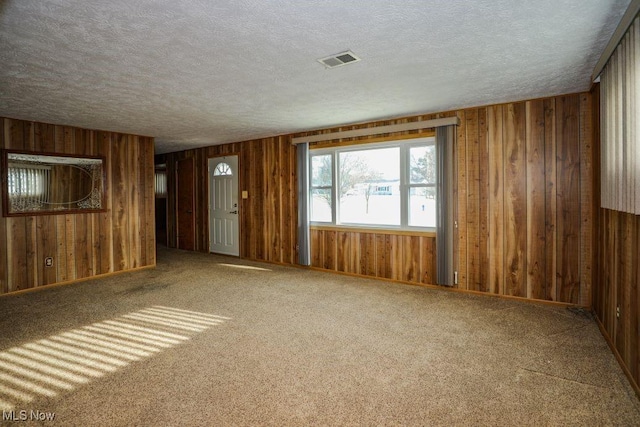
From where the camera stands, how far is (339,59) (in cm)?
274

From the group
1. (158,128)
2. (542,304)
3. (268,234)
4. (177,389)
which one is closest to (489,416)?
(177,389)

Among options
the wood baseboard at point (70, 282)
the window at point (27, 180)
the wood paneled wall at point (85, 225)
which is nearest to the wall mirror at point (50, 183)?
the window at point (27, 180)

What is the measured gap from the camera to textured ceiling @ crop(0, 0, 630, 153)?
202cm

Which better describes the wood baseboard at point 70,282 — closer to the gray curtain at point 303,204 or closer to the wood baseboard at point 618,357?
the gray curtain at point 303,204

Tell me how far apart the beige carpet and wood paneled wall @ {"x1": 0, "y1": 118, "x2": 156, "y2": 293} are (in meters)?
0.79

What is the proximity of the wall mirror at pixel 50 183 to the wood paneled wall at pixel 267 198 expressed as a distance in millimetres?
2377

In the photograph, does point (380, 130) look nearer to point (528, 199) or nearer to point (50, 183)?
point (528, 199)

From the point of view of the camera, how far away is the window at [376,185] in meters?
4.70

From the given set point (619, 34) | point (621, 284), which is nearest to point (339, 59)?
point (619, 34)

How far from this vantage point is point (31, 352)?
271 centimetres

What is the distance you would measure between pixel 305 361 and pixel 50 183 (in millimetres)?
4685

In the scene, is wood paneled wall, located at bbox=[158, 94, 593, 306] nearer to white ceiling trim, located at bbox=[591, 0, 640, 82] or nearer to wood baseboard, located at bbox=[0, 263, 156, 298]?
white ceiling trim, located at bbox=[591, 0, 640, 82]

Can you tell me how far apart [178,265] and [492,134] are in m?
5.45

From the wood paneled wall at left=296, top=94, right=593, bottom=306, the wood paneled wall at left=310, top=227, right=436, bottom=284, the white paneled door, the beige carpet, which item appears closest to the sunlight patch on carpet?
the beige carpet
